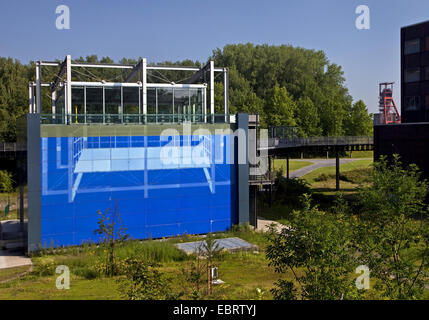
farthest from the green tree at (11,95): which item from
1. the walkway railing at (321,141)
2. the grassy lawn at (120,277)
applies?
the grassy lawn at (120,277)

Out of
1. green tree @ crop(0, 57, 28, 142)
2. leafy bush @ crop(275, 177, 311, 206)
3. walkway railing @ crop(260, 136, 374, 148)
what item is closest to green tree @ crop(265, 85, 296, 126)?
walkway railing @ crop(260, 136, 374, 148)

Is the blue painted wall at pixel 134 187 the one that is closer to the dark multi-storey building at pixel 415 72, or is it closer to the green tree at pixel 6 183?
the dark multi-storey building at pixel 415 72

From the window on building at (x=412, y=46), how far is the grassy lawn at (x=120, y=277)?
2495 cm

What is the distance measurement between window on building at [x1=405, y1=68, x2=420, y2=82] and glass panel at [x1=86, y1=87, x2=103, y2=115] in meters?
27.8

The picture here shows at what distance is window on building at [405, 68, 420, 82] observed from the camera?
4031 centimetres

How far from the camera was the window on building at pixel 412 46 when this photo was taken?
39.8 metres

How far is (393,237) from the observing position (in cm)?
1280

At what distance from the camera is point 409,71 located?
40.9 meters

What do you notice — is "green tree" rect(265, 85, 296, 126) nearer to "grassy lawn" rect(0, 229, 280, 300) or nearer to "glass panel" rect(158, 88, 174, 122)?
"glass panel" rect(158, 88, 174, 122)

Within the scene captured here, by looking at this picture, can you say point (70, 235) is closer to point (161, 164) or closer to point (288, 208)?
point (161, 164)

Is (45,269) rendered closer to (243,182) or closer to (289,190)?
(243,182)

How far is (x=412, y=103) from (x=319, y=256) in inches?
1368

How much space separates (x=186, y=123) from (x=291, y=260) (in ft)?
59.5
